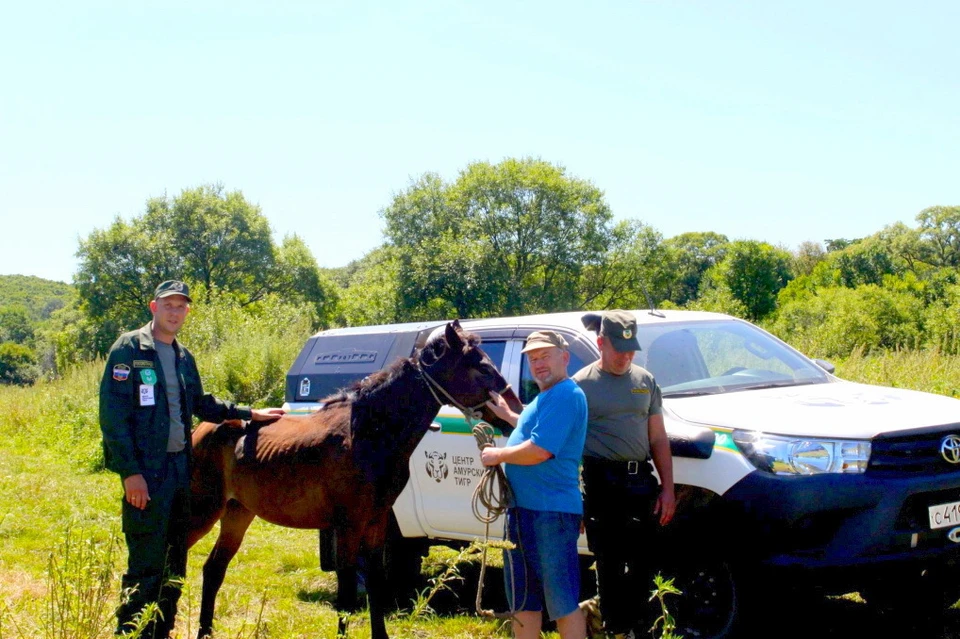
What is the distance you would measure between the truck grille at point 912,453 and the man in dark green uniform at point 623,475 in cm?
108

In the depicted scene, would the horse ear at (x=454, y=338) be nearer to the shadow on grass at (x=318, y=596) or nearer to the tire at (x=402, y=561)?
the tire at (x=402, y=561)

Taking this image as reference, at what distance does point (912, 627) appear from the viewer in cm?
520

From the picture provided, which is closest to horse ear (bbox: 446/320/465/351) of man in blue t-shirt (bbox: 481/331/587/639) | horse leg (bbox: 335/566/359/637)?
man in blue t-shirt (bbox: 481/331/587/639)

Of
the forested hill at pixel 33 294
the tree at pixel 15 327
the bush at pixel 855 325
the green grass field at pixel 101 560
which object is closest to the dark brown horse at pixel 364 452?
the green grass field at pixel 101 560

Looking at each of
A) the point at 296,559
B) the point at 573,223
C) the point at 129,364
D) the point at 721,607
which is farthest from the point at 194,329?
the point at 573,223

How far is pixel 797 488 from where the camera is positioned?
4211 mm

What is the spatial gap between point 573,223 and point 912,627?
48.8m

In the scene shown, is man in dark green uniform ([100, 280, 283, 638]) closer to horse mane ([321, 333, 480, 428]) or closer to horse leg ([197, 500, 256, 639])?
horse leg ([197, 500, 256, 639])

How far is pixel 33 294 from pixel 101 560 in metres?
120

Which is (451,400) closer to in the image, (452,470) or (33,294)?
(452,470)

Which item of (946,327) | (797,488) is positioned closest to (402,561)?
(797,488)

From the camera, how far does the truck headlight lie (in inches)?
168

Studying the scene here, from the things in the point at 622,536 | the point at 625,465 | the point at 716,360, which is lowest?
the point at 622,536

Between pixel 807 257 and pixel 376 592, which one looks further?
pixel 807 257
